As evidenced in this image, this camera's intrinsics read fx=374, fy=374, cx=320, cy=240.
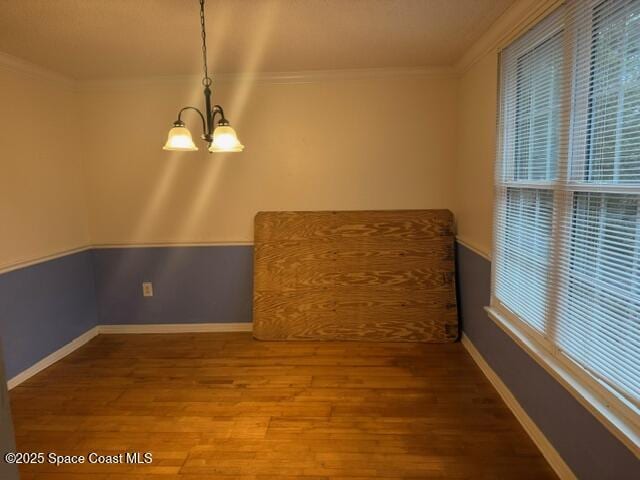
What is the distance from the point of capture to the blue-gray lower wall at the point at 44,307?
262cm

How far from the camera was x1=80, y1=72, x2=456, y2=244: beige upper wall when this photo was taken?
3.23m

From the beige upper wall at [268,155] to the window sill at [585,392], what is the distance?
1572mm

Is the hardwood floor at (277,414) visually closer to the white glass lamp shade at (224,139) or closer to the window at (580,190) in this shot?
the window at (580,190)

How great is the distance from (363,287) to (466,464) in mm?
1611

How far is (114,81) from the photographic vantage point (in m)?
3.24

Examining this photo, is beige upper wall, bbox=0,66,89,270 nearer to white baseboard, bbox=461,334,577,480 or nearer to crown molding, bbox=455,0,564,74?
crown molding, bbox=455,0,564,74

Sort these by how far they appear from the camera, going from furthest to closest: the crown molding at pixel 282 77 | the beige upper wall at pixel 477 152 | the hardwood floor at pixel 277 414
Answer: the crown molding at pixel 282 77 < the beige upper wall at pixel 477 152 < the hardwood floor at pixel 277 414

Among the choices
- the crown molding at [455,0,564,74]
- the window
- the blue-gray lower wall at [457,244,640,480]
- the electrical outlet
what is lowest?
the blue-gray lower wall at [457,244,640,480]

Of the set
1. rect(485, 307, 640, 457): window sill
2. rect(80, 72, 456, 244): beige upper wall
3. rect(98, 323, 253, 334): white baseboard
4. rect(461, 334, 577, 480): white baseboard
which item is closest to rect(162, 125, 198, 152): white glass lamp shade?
rect(80, 72, 456, 244): beige upper wall

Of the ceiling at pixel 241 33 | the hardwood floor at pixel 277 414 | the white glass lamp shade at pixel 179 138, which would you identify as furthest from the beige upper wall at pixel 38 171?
the white glass lamp shade at pixel 179 138

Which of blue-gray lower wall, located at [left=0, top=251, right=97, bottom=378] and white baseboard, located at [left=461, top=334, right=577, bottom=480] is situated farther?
blue-gray lower wall, located at [left=0, top=251, right=97, bottom=378]

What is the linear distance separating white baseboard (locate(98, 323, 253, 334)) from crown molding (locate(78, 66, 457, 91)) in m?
2.16

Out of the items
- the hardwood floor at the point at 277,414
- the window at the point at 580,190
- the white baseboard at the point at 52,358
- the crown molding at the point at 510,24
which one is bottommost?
the hardwood floor at the point at 277,414

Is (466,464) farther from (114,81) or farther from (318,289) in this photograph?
(114,81)
